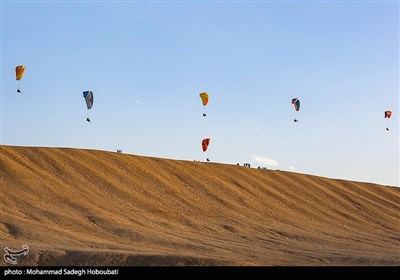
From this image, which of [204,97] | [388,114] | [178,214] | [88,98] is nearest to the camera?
[178,214]

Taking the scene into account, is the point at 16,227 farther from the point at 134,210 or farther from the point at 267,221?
the point at 267,221

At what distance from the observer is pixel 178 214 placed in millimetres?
43469

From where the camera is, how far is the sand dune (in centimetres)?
2930

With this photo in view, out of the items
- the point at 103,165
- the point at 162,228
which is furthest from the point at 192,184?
the point at 162,228

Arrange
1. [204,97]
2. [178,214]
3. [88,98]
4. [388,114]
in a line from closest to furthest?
[178,214], [88,98], [204,97], [388,114]

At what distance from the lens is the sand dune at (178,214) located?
2930 cm

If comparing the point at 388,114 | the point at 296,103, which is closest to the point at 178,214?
the point at 296,103

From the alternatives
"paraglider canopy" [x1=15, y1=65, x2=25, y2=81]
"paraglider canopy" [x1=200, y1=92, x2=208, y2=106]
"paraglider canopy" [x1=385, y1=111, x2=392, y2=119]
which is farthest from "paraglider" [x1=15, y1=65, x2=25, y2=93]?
"paraglider canopy" [x1=385, y1=111, x2=392, y2=119]

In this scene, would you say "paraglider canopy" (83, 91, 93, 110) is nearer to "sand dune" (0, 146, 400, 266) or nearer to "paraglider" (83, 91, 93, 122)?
"paraglider" (83, 91, 93, 122)

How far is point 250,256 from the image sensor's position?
29812 millimetres

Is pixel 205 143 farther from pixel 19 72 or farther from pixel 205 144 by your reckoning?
pixel 19 72

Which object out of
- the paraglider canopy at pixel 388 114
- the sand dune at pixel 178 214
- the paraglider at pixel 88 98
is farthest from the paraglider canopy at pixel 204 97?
the paraglider canopy at pixel 388 114

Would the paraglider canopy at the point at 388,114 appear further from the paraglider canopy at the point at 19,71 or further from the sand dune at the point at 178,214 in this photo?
the paraglider canopy at the point at 19,71

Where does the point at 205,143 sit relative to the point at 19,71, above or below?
below
